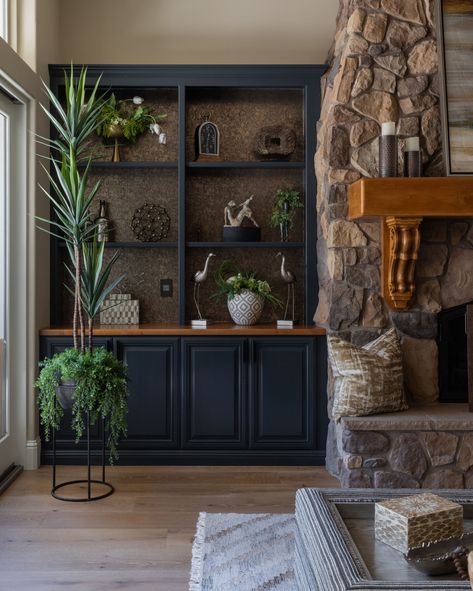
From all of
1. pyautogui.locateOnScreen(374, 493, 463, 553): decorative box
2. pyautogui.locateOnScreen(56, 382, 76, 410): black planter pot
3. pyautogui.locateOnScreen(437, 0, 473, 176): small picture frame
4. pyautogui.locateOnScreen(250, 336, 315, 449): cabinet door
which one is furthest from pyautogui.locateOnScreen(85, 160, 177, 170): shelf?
pyautogui.locateOnScreen(374, 493, 463, 553): decorative box

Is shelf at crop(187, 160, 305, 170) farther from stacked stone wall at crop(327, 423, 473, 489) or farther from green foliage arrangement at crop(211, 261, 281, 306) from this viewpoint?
stacked stone wall at crop(327, 423, 473, 489)

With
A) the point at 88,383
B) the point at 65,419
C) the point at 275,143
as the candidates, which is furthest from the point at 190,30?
the point at 65,419

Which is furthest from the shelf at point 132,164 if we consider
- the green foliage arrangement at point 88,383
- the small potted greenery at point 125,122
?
the green foliage arrangement at point 88,383

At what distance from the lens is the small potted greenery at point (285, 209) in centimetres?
452

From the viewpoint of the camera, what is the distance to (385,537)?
1.95 meters

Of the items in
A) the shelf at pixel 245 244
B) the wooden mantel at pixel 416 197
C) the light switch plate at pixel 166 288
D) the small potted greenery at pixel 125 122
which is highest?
the small potted greenery at pixel 125 122

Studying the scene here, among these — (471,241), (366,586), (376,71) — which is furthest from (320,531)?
(376,71)

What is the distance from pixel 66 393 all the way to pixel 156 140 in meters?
2.03

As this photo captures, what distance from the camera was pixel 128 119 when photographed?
4.62 meters

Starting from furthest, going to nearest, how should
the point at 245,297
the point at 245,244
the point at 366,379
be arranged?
the point at 245,244 < the point at 245,297 < the point at 366,379

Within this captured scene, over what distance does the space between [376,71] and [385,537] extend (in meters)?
2.87

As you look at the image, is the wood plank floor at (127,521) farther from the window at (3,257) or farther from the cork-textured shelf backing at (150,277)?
the cork-textured shelf backing at (150,277)

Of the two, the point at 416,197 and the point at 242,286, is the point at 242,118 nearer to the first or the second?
the point at 242,286

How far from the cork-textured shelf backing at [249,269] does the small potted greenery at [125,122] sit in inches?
33.9
